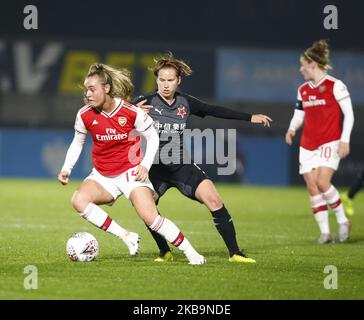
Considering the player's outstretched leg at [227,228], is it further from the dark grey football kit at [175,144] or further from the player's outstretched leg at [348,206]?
the player's outstretched leg at [348,206]

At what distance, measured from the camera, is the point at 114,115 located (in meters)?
8.30

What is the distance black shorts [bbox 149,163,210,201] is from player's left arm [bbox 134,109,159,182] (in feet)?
1.46

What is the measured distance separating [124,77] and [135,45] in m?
16.6

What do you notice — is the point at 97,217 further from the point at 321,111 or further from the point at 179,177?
the point at 321,111

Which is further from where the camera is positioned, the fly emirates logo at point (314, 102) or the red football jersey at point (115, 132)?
the fly emirates logo at point (314, 102)

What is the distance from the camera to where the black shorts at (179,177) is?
28.0 feet

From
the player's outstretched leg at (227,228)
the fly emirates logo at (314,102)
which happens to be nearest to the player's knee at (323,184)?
the fly emirates logo at (314,102)

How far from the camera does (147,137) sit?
834 centimetres

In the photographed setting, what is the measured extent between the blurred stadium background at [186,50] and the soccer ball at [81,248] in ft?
51.4

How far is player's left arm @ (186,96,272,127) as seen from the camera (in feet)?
A: 27.8

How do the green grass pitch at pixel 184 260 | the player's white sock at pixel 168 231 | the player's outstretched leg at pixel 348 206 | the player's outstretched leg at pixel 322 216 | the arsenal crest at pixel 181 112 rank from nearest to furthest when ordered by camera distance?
1. the green grass pitch at pixel 184 260
2. the player's white sock at pixel 168 231
3. the arsenal crest at pixel 181 112
4. the player's outstretched leg at pixel 322 216
5. the player's outstretched leg at pixel 348 206

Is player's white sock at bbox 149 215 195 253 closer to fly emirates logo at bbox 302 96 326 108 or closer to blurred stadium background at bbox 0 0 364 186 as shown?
fly emirates logo at bbox 302 96 326 108
